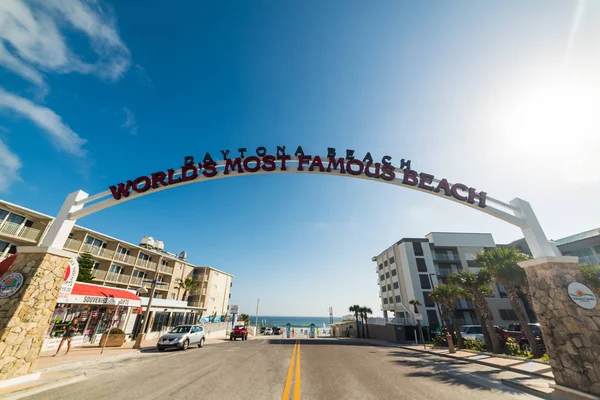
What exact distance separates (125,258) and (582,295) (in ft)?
152

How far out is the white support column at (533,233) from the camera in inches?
320

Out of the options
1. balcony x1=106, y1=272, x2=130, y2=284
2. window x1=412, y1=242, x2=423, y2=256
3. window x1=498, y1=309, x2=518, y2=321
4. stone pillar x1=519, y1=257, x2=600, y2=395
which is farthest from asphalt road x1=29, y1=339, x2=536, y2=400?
window x1=498, y1=309, x2=518, y2=321

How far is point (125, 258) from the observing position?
36.8m

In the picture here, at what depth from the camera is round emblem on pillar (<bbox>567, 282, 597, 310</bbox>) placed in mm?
6895

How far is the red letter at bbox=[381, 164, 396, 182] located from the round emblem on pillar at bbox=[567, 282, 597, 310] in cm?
617

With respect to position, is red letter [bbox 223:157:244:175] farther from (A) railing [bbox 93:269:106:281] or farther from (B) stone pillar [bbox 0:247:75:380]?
(A) railing [bbox 93:269:106:281]

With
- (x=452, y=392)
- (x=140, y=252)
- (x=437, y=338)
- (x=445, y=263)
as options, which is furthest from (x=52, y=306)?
(x=445, y=263)

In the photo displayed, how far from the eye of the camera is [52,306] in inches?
300

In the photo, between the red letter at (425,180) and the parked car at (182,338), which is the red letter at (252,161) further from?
the parked car at (182,338)

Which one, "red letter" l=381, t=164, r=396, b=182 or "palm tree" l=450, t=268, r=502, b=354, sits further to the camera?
"palm tree" l=450, t=268, r=502, b=354

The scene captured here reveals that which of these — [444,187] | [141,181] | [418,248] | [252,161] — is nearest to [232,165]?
[252,161]

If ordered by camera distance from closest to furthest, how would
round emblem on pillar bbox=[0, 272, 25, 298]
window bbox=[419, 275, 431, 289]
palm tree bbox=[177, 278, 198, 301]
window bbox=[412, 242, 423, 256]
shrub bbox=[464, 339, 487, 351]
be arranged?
Answer: round emblem on pillar bbox=[0, 272, 25, 298], shrub bbox=[464, 339, 487, 351], window bbox=[419, 275, 431, 289], palm tree bbox=[177, 278, 198, 301], window bbox=[412, 242, 423, 256]

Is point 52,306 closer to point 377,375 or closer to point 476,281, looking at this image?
point 377,375

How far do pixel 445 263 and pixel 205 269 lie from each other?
50091 millimetres
